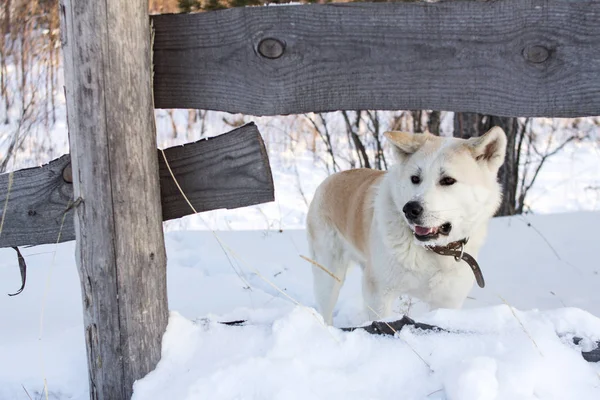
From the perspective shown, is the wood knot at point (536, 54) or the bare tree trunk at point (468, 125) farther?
the bare tree trunk at point (468, 125)

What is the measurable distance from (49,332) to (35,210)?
97cm

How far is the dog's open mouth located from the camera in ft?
9.78

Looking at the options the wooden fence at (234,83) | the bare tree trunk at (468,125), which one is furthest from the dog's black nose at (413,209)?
the bare tree trunk at (468,125)

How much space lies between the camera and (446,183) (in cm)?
299

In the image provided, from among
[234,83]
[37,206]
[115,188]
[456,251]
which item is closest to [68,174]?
[37,206]

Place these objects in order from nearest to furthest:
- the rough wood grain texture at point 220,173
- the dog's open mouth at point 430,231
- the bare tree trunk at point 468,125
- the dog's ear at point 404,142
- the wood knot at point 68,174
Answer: the rough wood grain texture at point 220,173 → the wood knot at point 68,174 → the dog's open mouth at point 430,231 → the dog's ear at point 404,142 → the bare tree trunk at point 468,125

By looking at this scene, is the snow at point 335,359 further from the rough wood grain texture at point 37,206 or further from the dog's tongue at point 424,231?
the dog's tongue at point 424,231

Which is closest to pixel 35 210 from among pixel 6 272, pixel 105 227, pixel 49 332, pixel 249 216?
Result: pixel 105 227

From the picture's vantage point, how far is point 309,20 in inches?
75.3

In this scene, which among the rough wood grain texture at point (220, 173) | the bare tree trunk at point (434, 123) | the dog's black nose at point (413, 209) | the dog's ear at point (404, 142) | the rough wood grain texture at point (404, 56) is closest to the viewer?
the rough wood grain texture at point (404, 56)

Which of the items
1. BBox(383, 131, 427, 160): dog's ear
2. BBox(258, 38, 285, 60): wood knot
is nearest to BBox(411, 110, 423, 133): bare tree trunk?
BBox(383, 131, 427, 160): dog's ear

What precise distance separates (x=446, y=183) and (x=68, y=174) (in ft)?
5.59

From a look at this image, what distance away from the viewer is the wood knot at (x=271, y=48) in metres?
1.92

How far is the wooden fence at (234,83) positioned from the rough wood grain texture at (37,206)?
0.56 feet
